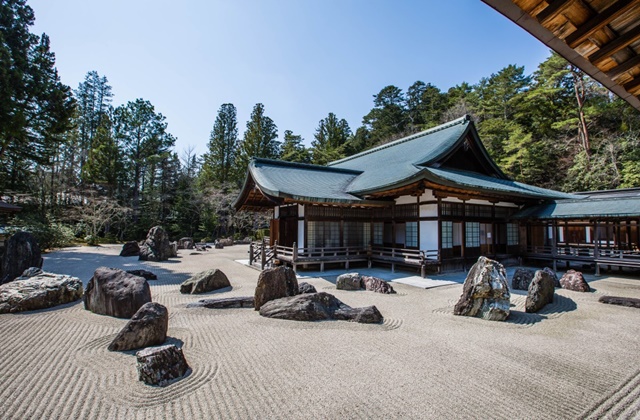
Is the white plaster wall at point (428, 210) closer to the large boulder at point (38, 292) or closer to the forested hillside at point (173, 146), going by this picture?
the large boulder at point (38, 292)

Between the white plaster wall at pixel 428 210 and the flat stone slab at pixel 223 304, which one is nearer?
the flat stone slab at pixel 223 304

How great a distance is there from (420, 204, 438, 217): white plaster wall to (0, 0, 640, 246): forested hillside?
56.4ft

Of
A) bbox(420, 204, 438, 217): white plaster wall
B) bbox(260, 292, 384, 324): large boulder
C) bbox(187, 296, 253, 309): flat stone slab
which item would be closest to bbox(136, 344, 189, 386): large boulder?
bbox(260, 292, 384, 324): large boulder

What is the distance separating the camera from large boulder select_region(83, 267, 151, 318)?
20.5ft

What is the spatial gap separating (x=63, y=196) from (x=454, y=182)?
38158 millimetres

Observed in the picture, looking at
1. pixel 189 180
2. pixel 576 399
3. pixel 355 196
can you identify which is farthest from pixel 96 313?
pixel 189 180

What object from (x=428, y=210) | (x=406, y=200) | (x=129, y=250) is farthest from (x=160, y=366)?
(x=129, y=250)

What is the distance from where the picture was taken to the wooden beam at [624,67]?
6.34 feet

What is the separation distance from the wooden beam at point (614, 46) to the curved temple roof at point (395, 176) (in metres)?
8.38

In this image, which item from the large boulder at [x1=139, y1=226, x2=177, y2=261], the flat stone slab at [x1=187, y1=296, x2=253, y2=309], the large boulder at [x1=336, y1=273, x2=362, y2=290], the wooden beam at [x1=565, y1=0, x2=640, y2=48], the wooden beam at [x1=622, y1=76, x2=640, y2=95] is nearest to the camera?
the wooden beam at [x1=565, y1=0, x2=640, y2=48]

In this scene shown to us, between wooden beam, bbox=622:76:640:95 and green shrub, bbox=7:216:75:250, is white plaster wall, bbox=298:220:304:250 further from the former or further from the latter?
green shrub, bbox=7:216:75:250

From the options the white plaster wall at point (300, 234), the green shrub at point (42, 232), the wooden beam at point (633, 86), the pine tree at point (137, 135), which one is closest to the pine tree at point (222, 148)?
the pine tree at point (137, 135)

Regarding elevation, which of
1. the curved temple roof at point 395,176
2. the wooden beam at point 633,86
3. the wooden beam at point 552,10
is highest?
the curved temple roof at point 395,176

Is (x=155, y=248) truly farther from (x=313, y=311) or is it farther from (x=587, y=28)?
(x=587, y=28)
